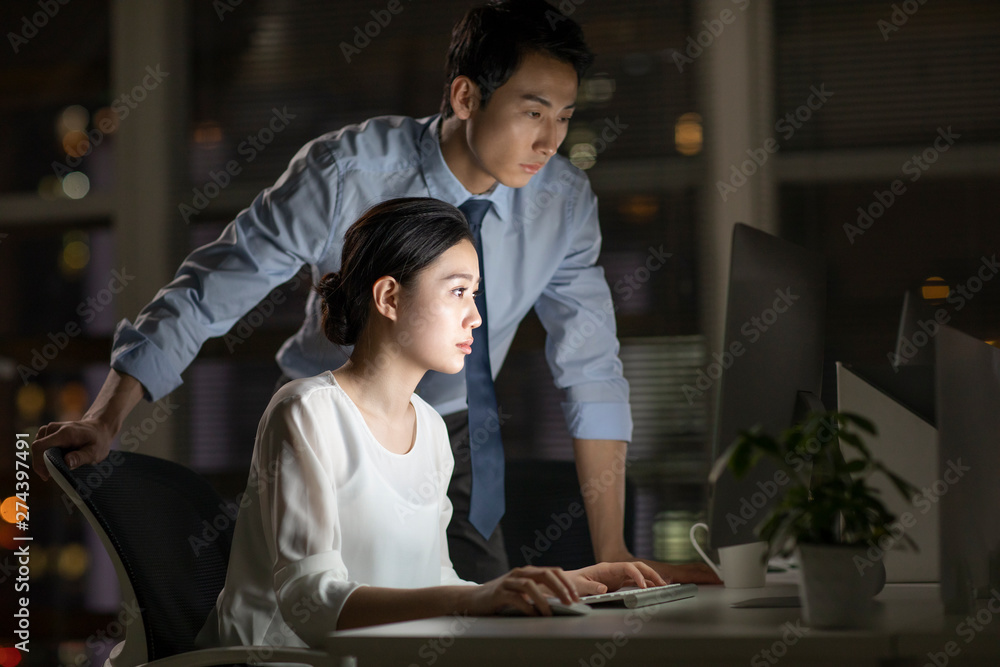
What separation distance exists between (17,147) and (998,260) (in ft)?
9.71

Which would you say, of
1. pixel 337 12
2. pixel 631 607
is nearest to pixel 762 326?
pixel 631 607

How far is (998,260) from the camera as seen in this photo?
2.49 m

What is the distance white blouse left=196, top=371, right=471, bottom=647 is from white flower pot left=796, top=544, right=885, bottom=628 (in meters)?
0.54

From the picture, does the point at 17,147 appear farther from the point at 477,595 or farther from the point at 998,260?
the point at 998,260

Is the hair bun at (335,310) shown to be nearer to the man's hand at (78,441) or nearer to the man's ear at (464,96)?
the man's hand at (78,441)

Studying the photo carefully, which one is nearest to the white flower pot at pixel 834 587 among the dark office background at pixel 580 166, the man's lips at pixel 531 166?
the man's lips at pixel 531 166

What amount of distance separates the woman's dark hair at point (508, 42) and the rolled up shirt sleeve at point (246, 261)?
0.34 meters

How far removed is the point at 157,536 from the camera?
137cm

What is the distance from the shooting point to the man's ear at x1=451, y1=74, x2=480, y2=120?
77.0 inches

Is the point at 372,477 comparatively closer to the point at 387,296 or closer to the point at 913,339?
the point at 387,296

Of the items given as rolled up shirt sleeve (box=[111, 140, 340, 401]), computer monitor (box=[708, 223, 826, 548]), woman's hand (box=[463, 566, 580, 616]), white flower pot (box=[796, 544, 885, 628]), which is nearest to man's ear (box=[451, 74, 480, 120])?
rolled up shirt sleeve (box=[111, 140, 340, 401])

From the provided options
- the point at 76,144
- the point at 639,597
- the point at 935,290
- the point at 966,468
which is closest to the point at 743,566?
the point at 639,597

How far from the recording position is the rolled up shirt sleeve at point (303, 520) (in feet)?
3.51

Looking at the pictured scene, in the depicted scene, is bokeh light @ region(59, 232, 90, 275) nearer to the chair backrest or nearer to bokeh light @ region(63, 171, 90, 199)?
bokeh light @ region(63, 171, 90, 199)
